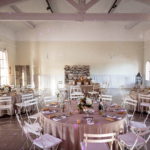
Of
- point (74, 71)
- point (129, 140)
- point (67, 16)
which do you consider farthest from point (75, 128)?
point (74, 71)

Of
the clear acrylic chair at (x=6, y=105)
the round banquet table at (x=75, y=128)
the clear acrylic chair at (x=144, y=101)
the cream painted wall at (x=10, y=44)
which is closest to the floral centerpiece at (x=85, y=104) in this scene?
the round banquet table at (x=75, y=128)

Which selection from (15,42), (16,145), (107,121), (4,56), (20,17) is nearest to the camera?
(107,121)

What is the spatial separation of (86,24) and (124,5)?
353 cm

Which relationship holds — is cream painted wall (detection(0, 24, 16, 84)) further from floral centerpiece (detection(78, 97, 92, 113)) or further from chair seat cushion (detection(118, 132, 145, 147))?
chair seat cushion (detection(118, 132, 145, 147))

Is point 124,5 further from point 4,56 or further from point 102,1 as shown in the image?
point 4,56

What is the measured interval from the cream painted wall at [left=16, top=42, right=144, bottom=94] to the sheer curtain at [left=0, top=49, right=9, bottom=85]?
209 centimetres

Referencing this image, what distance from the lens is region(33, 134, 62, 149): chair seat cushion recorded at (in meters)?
2.79

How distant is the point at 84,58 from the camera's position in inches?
463

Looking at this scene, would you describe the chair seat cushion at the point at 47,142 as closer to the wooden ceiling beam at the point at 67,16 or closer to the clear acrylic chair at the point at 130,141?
the clear acrylic chair at the point at 130,141

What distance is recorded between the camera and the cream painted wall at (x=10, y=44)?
905 cm

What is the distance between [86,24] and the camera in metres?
11.5

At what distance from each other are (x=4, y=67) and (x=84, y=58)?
18.6 ft

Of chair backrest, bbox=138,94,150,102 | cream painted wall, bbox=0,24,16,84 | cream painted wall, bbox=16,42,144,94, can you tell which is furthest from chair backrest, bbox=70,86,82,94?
cream painted wall, bbox=0,24,16,84

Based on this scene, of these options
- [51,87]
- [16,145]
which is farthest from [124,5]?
[16,145]
